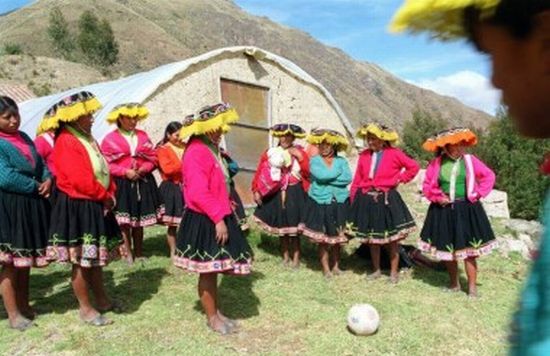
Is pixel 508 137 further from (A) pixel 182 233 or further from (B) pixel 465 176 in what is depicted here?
(A) pixel 182 233

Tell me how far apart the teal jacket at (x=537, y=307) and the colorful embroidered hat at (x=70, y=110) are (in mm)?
4960

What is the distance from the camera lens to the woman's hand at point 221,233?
209 inches

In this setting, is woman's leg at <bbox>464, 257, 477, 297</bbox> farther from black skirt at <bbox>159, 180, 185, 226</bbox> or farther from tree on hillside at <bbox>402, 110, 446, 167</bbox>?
tree on hillside at <bbox>402, 110, 446, 167</bbox>

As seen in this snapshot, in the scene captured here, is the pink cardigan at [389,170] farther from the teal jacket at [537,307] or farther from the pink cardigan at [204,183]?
the teal jacket at [537,307]

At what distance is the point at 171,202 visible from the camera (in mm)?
7945

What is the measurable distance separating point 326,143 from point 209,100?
4.64 metres

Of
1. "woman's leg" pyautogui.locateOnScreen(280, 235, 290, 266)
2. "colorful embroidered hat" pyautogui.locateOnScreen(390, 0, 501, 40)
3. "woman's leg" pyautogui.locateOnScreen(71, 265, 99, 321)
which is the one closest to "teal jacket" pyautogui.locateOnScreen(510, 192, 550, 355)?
"colorful embroidered hat" pyautogui.locateOnScreen(390, 0, 501, 40)

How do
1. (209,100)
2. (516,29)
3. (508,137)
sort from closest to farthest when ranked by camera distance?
(516,29) → (209,100) → (508,137)

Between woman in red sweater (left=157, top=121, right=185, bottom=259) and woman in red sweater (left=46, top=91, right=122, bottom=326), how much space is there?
230cm

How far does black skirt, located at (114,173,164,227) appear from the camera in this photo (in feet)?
24.5

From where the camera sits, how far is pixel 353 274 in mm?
7840

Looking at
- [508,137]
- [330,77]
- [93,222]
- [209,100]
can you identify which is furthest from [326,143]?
[330,77]

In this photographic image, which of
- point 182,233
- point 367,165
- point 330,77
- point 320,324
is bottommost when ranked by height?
point 320,324

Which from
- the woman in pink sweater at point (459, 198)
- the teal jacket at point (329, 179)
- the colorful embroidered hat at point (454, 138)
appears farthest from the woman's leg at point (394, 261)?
the colorful embroidered hat at point (454, 138)
